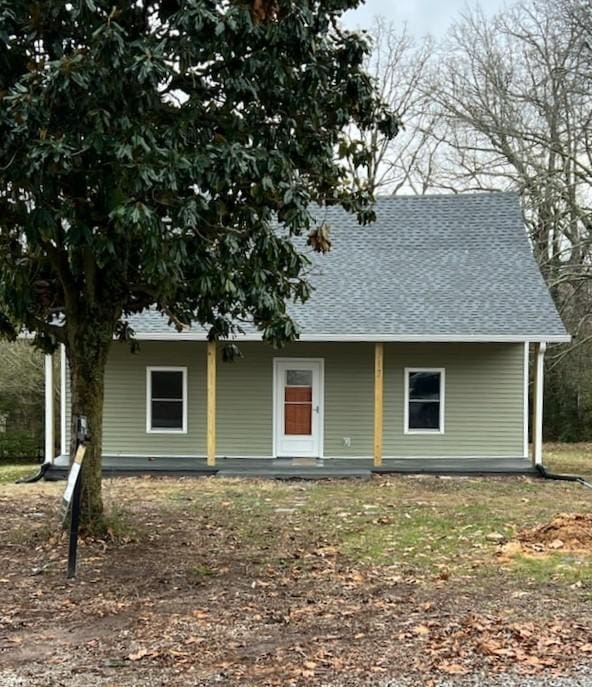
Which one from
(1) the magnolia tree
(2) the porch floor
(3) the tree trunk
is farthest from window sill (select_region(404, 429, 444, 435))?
(3) the tree trunk

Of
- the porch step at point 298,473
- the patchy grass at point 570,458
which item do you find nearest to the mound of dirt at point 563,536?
the porch step at point 298,473

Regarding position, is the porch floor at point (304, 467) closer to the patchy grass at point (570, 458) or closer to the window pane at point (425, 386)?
the window pane at point (425, 386)

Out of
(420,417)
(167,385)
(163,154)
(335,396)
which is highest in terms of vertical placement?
(163,154)

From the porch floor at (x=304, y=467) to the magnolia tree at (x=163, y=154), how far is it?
5734mm

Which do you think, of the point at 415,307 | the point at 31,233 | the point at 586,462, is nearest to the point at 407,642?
the point at 31,233

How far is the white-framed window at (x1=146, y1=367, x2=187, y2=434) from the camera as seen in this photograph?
1479 cm

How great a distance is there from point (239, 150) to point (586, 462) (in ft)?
43.8

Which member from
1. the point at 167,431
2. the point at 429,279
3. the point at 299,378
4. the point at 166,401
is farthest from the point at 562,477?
the point at 166,401

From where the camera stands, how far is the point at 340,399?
1475 cm

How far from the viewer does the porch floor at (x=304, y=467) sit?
1320 centimetres

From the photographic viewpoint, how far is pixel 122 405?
14750 mm

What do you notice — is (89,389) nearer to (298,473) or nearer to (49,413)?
(298,473)

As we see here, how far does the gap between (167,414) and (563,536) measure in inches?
351

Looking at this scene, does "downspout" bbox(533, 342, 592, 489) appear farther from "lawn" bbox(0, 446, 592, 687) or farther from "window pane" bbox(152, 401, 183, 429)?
"window pane" bbox(152, 401, 183, 429)
